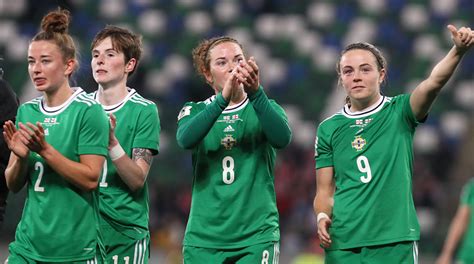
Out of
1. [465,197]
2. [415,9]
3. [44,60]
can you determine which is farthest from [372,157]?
[415,9]

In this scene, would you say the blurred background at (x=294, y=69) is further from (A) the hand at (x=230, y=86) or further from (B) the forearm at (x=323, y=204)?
(A) the hand at (x=230, y=86)

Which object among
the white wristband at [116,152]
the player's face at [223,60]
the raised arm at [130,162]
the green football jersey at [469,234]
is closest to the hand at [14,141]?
the raised arm at [130,162]

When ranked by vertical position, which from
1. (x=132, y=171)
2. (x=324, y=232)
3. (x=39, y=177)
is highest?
(x=132, y=171)

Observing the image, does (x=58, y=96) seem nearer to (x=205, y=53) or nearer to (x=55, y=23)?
(x=55, y=23)

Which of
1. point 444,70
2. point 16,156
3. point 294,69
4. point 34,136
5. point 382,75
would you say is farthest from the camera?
point 294,69

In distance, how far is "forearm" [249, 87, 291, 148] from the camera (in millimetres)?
5066

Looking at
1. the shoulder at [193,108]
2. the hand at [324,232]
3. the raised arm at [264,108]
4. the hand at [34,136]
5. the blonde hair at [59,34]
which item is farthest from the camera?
the shoulder at [193,108]

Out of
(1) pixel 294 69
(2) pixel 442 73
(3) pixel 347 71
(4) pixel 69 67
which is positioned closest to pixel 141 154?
(4) pixel 69 67

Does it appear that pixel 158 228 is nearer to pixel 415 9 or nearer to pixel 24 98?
pixel 24 98

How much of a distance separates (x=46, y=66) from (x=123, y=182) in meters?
1.02

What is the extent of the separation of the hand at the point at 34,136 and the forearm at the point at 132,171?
82cm

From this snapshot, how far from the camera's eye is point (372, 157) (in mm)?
5141

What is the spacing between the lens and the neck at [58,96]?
4699 millimetres

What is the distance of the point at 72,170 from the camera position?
4.42 meters
